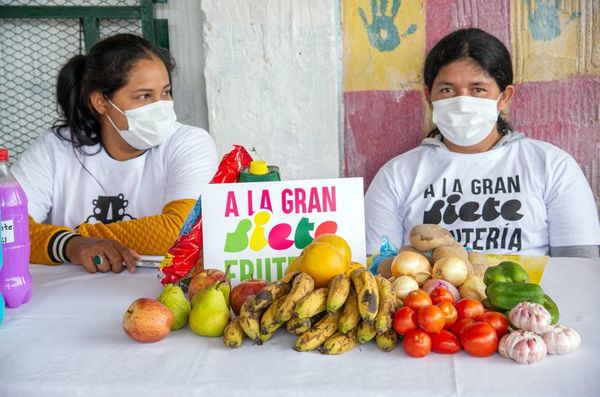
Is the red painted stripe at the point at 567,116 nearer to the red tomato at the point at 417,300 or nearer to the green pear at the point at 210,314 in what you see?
the red tomato at the point at 417,300

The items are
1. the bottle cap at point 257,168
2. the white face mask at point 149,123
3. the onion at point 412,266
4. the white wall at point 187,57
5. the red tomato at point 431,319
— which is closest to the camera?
the red tomato at point 431,319

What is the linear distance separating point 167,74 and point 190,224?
3.61 ft

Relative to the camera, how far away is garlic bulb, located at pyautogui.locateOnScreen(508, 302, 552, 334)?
1.19m

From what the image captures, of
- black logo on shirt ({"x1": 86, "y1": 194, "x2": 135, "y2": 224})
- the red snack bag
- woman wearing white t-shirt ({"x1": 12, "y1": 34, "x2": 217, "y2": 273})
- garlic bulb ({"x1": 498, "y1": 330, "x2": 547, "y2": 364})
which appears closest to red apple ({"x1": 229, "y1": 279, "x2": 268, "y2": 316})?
the red snack bag

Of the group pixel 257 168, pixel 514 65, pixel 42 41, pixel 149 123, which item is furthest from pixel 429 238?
pixel 42 41

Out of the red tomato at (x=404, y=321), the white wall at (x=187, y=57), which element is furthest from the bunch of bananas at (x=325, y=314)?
the white wall at (x=187, y=57)

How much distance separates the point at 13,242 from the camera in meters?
1.54

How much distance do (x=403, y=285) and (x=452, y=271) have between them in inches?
4.9

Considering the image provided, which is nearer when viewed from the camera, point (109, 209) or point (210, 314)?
point (210, 314)

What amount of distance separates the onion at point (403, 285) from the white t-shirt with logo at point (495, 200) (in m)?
1.04

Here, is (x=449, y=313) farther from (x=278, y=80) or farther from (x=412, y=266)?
(x=278, y=80)

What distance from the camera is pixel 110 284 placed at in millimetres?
1738

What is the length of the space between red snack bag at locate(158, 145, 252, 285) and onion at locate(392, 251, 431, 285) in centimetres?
48

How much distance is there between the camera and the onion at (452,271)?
139cm
